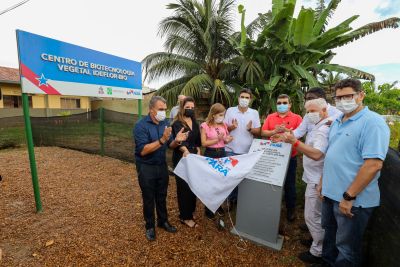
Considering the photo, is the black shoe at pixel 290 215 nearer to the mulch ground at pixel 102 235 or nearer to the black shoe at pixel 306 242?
the mulch ground at pixel 102 235

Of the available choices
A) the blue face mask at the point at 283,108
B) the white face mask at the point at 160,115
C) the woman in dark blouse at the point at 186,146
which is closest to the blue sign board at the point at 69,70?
the white face mask at the point at 160,115

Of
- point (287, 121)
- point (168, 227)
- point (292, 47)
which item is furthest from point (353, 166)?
point (292, 47)

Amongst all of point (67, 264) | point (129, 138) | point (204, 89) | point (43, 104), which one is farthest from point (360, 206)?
point (43, 104)

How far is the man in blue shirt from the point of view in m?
2.75

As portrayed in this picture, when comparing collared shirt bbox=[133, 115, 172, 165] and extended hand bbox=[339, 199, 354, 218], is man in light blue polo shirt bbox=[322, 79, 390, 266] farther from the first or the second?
collared shirt bbox=[133, 115, 172, 165]

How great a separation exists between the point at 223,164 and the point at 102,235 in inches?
75.7

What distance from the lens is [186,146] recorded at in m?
3.27

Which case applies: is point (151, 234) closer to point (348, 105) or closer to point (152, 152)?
point (152, 152)

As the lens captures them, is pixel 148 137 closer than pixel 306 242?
Yes

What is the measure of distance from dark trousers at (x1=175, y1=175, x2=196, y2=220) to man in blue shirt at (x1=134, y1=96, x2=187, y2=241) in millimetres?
293

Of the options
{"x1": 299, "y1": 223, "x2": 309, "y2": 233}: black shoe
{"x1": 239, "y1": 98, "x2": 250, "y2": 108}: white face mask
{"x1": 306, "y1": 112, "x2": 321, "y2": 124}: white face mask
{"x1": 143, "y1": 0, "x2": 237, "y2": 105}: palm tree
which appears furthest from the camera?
{"x1": 143, "y1": 0, "x2": 237, "y2": 105}: palm tree

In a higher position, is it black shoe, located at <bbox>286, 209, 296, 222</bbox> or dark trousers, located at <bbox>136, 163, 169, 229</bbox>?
dark trousers, located at <bbox>136, 163, 169, 229</bbox>

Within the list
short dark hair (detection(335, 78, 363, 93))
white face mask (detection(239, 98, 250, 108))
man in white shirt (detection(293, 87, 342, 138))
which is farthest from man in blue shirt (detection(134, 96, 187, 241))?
short dark hair (detection(335, 78, 363, 93))

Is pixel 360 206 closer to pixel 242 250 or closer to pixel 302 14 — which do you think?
pixel 242 250
